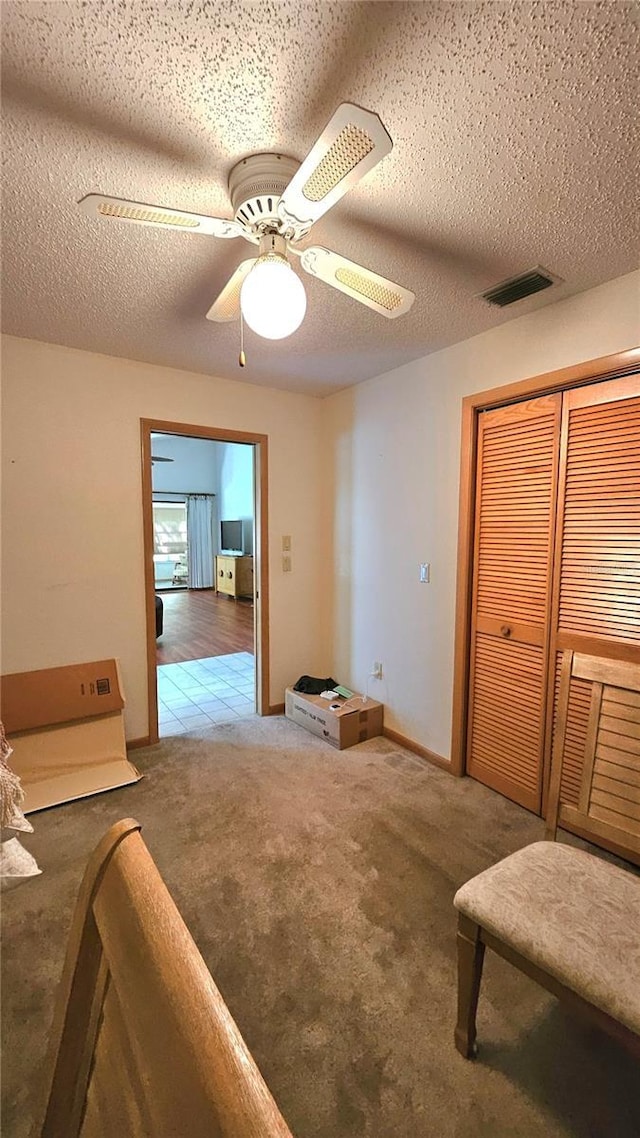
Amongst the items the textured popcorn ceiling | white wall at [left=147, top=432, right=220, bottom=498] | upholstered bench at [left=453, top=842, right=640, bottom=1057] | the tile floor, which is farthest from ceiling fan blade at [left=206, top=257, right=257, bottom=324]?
white wall at [left=147, top=432, right=220, bottom=498]

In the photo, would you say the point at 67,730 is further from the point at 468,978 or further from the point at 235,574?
the point at 235,574

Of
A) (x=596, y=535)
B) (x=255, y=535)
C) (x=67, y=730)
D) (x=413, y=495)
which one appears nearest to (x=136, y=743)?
(x=67, y=730)

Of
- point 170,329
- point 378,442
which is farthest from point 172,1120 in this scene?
point 378,442

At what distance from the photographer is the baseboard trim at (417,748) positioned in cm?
270

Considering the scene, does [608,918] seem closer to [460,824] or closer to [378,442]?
[460,824]

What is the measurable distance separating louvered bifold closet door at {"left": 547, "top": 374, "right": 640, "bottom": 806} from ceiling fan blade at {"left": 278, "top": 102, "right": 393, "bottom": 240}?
144cm

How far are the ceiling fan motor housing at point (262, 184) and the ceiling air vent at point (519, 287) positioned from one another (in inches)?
39.8

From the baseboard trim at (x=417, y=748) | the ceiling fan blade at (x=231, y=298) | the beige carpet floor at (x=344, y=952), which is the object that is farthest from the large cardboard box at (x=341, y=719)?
the ceiling fan blade at (x=231, y=298)

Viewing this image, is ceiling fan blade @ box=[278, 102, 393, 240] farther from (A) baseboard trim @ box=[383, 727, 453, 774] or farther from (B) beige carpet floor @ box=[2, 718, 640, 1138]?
(A) baseboard trim @ box=[383, 727, 453, 774]

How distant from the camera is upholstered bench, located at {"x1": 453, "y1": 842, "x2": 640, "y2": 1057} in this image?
0.97 meters

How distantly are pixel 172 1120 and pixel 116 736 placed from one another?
105 inches

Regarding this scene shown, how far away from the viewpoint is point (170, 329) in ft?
7.63

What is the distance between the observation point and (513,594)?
2324mm

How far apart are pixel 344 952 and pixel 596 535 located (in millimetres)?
1836
